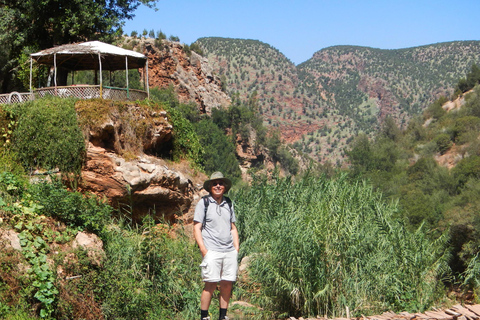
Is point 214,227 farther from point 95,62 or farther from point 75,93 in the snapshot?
point 95,62

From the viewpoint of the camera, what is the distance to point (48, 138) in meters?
10.4

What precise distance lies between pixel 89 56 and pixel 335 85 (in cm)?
8899

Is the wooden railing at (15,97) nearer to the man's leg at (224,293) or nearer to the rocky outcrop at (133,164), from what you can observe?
the rocky outcrop at (133,164)

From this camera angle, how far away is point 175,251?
8297mm

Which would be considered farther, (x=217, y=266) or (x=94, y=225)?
(x=94, y=225)

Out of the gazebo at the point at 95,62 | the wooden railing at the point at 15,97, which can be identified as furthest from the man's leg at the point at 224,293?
the wooden railing at the point at 15,97

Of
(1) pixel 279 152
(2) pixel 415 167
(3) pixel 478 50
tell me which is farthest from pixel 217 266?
(3) pixel 478 50

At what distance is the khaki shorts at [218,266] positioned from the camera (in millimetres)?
5363

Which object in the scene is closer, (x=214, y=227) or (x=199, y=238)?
(x=199, y=238)

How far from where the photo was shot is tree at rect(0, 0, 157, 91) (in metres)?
15.2

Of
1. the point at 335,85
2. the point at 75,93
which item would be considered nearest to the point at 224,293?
the point at 75,93

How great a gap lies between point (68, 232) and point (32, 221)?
579mm

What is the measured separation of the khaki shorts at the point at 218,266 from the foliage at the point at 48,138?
6.17m

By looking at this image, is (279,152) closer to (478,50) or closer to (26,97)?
(26,97)
